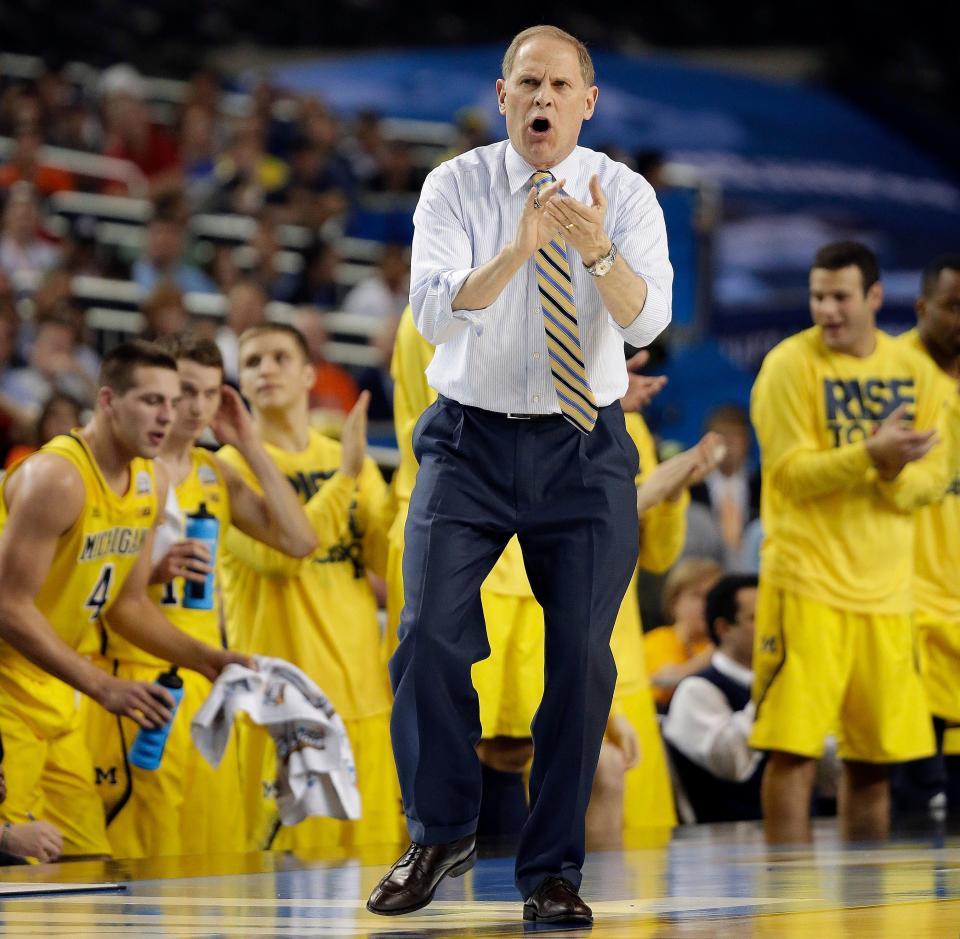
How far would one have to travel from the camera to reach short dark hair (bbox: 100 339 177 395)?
6.51 m

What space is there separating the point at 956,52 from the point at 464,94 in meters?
7.27

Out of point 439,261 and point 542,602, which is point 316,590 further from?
point 439,261

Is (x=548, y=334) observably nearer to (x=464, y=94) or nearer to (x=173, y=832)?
(x=173, y=832)

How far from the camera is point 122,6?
23.0 m

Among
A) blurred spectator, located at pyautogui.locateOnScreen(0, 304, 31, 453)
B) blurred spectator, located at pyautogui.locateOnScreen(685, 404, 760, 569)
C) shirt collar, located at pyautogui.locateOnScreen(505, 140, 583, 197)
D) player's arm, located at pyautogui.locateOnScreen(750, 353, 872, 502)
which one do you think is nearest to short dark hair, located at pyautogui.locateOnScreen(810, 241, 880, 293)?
player's arm, located at pyautogui.locateOnScreen(750, 353, 872, 502)

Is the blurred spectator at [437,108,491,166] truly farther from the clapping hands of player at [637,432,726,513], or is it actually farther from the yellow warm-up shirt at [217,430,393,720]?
the clapping hands of player at [637,432,726,513]

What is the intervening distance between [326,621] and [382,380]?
518cm

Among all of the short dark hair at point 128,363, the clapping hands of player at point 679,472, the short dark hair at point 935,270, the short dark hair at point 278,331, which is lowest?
the clapping hands of player at point 679,472

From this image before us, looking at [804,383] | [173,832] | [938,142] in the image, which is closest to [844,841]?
[804,383]

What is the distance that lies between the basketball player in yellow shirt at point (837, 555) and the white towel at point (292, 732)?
1.75 m

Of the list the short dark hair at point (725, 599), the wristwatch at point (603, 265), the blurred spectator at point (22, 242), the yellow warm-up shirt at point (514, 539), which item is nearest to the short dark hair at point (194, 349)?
the yellow warm-up shirt at point (514, 539)

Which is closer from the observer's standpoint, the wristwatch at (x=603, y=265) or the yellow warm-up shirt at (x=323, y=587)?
the wristwatch at (x=603, y=265)

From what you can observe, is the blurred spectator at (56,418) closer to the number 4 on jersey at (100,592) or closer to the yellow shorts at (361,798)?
the yellow shorts at (361,798)

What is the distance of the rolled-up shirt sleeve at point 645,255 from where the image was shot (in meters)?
4.46
